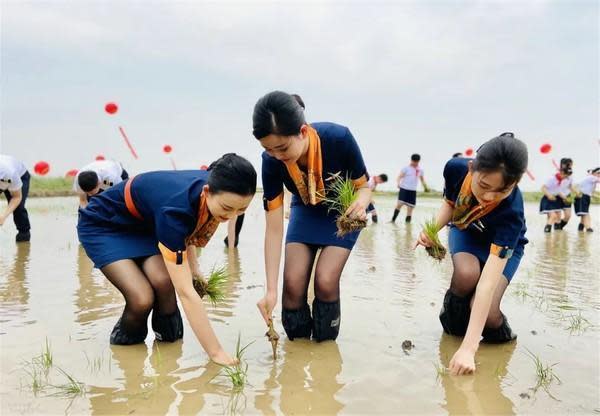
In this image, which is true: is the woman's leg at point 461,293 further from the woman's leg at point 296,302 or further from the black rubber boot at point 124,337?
the black rubber boot at point 124,337

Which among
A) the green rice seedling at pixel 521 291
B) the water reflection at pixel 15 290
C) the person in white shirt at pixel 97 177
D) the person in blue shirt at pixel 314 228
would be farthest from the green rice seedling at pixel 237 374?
the person in white shirt at pixel 97 177

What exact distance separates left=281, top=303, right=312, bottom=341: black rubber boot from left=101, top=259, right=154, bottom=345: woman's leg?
85 cm

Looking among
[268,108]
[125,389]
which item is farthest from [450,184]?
[125,389]

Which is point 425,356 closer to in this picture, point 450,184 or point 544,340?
point 544,340

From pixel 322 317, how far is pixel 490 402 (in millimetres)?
1160

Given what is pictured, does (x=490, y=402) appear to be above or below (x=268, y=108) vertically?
below

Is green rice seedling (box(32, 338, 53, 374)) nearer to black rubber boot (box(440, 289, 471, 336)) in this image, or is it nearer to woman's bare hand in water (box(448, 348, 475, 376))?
woman's bare hand in water (box(448, 348, 475, 376))

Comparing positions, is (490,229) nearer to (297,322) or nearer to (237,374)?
(297,322)

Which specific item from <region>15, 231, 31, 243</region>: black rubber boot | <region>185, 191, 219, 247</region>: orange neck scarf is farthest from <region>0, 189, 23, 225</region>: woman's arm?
<region>185, 191, 219, 247</region>: orange neck scarf

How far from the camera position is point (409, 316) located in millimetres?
4059

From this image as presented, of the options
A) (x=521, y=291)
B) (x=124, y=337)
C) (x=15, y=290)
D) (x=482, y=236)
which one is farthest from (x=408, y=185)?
Answer: (x=124, y=337)

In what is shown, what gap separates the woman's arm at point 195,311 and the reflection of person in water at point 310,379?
35 centimetres

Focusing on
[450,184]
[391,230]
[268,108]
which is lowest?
[391,230]

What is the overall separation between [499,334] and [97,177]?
188 inches
